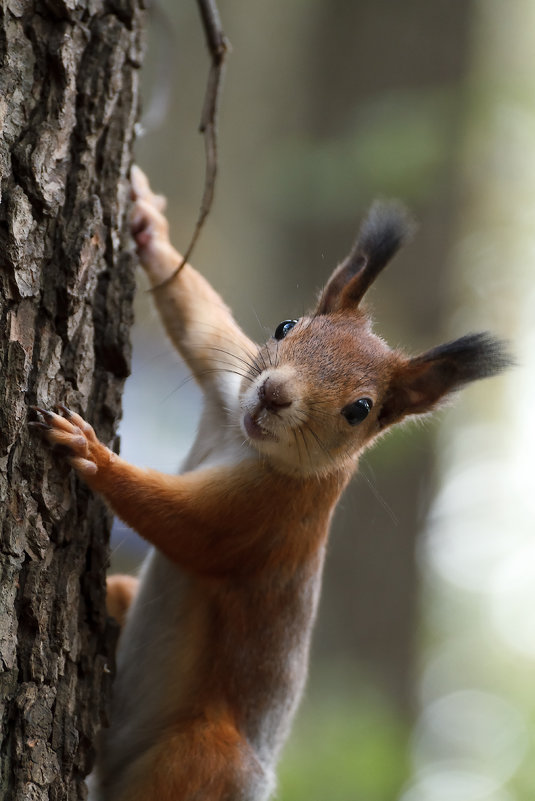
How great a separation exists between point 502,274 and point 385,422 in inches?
223

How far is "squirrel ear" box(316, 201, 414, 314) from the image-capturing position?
341 centimetres

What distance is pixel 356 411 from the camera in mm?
3352

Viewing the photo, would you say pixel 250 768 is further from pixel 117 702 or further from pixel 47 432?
pixel 47 432

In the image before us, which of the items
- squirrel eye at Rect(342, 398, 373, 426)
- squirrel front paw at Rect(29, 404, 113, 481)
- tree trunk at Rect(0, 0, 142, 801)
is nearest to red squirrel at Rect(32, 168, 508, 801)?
squirrel eye at Rect(342, 398, 373, 426)

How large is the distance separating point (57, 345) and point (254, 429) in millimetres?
820

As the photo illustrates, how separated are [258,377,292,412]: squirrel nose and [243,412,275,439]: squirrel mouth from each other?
9cm

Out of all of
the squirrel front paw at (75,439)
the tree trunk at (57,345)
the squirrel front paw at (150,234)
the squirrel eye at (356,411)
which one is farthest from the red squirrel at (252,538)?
the squirrel front paw at (150,234)

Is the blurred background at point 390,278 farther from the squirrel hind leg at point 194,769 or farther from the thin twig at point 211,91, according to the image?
the squirrel hind leg at point 194,769

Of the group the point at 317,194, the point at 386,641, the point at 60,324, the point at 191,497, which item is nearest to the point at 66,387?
the point at 60,324

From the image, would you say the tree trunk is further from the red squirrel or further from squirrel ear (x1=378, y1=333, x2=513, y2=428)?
squirrel ear (x1=378, y1=333, x2=513, y2=428)

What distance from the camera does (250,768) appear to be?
11.0 feet

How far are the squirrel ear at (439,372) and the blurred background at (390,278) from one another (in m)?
0.96

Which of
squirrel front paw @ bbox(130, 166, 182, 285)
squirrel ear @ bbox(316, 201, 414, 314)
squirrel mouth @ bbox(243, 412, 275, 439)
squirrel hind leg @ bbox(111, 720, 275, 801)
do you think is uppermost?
squirrel front paw @ bbox(130, 166, 182, 285)

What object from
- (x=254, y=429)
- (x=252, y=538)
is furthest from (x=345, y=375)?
(x=252, y=538)
